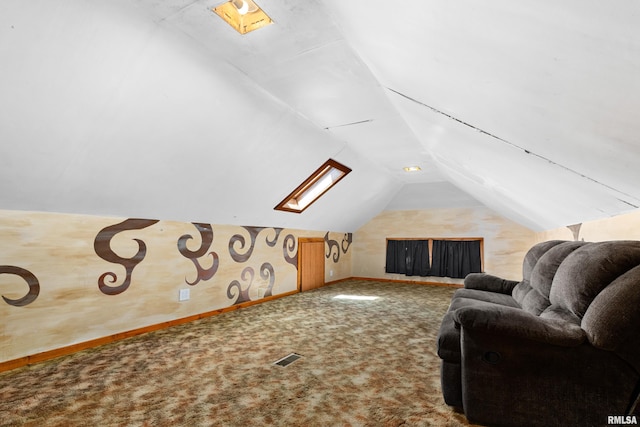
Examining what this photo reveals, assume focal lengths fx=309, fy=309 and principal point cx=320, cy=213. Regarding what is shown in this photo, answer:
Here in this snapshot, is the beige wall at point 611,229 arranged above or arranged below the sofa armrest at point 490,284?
above

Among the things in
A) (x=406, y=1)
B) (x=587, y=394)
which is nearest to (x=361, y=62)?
(x=406, y=1)

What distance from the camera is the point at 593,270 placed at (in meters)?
1.65

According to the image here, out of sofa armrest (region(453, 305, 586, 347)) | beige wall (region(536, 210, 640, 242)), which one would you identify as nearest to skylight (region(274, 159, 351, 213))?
beige wall (region(536, 210, 640, 242))

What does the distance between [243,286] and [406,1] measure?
4.27 m

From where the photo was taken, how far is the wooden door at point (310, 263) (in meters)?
6.08

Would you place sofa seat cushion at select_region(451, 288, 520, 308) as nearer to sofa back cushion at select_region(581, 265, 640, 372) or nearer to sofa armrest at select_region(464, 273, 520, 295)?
sofa armrest at select_region(464, 273, 520, 295)

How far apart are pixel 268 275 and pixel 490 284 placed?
331cm

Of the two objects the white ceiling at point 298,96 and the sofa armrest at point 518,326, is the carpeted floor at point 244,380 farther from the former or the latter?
the white ceiling at point 298,96

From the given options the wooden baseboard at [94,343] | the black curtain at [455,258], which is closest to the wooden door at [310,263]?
the wooden baseboard at [94,343]

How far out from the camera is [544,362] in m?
1.56

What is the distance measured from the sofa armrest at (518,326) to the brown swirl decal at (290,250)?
4165mm

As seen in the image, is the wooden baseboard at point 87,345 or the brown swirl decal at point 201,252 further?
the brown swirl decal at point 201,252

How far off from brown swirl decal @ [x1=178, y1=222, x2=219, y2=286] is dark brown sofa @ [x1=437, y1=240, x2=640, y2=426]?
3.19 meters

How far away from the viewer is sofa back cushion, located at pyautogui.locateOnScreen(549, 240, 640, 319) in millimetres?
1573
